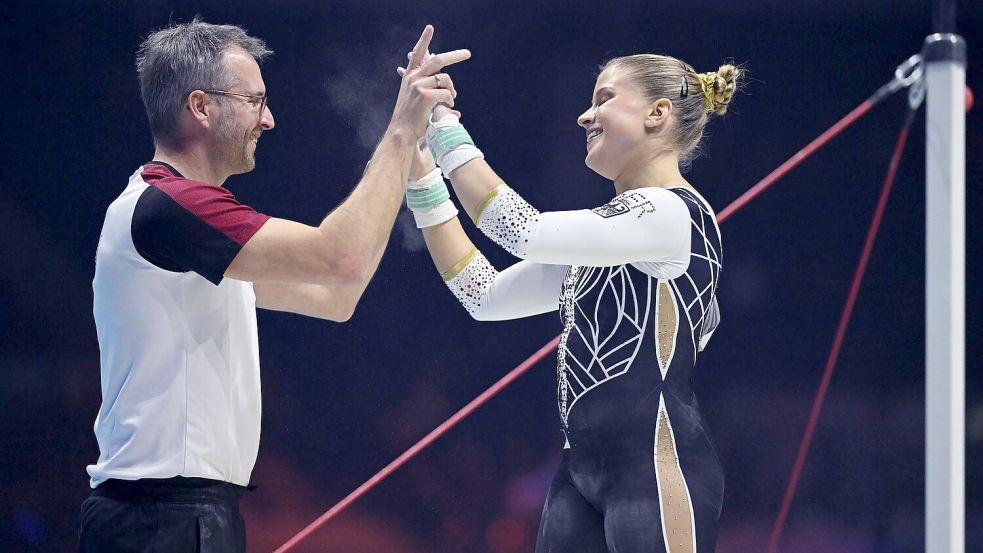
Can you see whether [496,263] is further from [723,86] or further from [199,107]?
[199,107]

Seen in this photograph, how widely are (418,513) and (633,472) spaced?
1575 mm

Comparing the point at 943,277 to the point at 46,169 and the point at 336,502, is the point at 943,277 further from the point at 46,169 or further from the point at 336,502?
the point at 46,169

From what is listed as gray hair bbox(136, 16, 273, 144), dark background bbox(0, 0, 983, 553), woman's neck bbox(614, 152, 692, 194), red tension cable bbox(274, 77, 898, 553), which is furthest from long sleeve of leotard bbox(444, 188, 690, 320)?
dark background bbox(0, 0, 983, 553)

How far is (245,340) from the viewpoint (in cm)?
153

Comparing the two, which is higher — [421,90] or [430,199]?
[421,90]

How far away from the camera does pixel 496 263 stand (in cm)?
307

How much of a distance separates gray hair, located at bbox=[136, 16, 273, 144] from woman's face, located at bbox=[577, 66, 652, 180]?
2.12ft

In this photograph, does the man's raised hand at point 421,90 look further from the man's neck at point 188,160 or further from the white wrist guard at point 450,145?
the man's neck at point 188,160

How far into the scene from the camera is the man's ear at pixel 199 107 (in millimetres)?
1576

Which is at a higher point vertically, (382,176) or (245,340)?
(382,176)

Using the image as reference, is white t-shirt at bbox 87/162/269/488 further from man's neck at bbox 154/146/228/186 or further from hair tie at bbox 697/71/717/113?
hair tie at bbox 697/71/717/113

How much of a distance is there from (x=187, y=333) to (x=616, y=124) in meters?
0.84

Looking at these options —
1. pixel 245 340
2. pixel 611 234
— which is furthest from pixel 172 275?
pixel 611 234

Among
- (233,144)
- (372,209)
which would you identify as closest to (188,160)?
(233,144)
